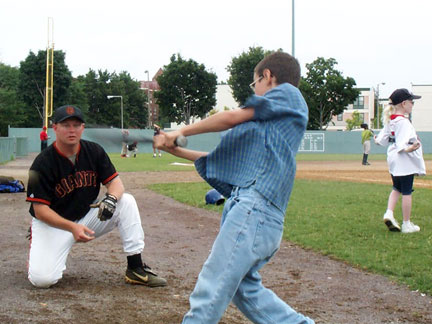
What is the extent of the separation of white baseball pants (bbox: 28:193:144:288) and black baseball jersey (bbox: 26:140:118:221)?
0.52 feet

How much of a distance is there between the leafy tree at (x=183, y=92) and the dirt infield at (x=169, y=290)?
47.7 meters

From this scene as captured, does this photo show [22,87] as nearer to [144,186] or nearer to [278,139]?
[144,186]

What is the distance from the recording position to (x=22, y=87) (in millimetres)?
32406

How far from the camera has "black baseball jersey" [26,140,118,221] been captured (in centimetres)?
478

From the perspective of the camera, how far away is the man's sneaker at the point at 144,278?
4.98 meters

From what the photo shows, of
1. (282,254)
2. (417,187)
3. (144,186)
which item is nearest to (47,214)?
(282,254)

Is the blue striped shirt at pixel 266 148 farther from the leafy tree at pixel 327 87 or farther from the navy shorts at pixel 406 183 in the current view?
the leafy tree at pixel 327 87

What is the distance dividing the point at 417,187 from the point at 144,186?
7.55 m

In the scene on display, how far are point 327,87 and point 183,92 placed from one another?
1544cm

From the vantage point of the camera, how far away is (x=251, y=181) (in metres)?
2.87

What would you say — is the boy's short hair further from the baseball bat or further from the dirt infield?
the dirt infield

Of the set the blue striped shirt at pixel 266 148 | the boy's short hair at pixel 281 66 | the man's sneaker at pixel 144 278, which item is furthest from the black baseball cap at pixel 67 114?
the boy's short hair at pixel 281 66

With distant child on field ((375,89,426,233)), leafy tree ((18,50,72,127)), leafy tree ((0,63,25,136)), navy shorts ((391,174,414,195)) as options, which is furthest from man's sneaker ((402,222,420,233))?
leafy tree ((0,63,25,136))

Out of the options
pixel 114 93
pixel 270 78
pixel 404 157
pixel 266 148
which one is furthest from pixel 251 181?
pixel 114 93
